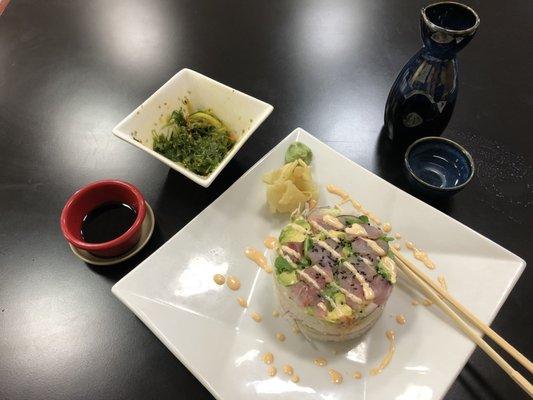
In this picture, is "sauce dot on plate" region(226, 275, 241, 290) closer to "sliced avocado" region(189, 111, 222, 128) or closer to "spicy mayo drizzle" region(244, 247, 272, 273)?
"spicy mayo drizzle" region(244, 247, 272, 273)

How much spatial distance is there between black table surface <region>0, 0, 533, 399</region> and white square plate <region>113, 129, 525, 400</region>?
0.16 m

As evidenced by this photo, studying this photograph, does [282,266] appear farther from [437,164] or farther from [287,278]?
[437,164]

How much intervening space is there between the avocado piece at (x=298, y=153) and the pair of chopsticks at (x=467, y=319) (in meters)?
0.51

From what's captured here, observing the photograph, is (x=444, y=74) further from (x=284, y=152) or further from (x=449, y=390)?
(x=449, y=390)

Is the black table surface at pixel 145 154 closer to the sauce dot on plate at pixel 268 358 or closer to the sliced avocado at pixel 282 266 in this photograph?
the sauce dot on plate at pixel 268 358

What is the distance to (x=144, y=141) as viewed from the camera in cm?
163

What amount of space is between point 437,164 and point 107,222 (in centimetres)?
140

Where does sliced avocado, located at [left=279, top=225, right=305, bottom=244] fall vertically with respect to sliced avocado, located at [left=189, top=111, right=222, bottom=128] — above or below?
below

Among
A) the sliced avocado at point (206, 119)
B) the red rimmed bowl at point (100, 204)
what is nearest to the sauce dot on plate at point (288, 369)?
the red rimmed bowl at point (100, 204)

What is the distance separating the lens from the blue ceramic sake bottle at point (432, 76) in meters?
1.45

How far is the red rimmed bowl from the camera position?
1454mm

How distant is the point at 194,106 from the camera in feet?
5.96

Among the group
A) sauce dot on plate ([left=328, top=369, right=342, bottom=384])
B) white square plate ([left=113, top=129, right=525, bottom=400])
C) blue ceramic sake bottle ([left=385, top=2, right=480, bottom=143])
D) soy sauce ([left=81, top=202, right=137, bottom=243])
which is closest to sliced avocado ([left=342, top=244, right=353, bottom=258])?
white square plate ([left=113, top=129, right=525, bottom=400])

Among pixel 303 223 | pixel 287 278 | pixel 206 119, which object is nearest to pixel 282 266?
pixel 287 278
